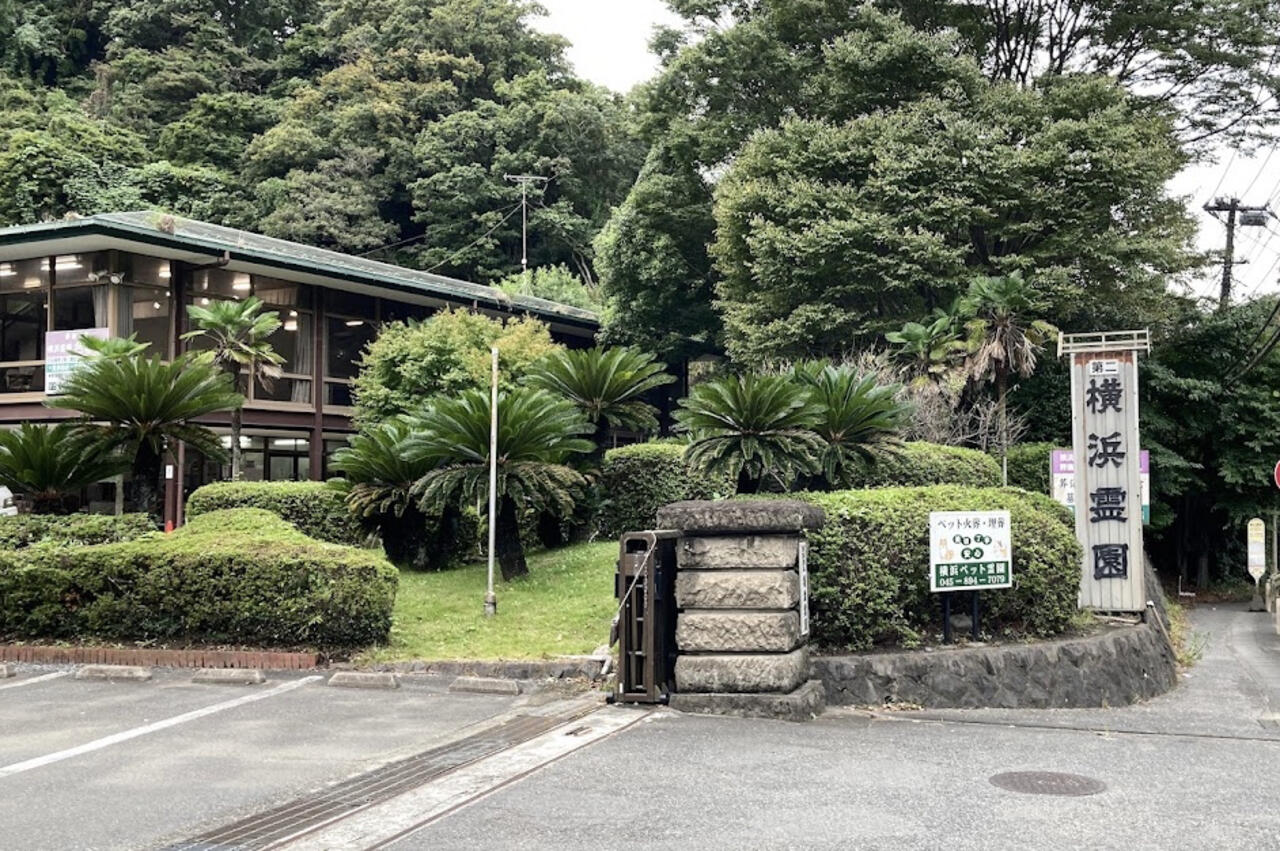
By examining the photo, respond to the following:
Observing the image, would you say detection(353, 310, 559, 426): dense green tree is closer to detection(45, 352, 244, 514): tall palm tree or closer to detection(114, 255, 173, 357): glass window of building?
detection(114, 255, 173, 357): glass window of building

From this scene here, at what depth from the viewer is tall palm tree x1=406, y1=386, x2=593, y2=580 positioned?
1412cm

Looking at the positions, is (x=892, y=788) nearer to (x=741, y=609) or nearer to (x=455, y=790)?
(x=741, y=609)

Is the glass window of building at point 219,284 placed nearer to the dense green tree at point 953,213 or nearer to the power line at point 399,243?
the dense green tree at point 953,213

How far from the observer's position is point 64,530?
1323 cm

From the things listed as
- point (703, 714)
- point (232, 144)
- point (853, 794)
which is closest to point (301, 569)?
point (703, 714)

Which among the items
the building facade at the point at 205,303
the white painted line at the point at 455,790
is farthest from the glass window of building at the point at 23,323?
the white painted line at the point at 455,790

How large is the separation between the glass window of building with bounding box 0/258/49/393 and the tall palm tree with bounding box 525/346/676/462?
15696mm

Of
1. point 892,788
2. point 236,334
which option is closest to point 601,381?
point 236,334

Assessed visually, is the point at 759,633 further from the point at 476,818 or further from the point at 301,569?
the point at 301,569

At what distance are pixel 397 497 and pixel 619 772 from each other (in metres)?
9.78

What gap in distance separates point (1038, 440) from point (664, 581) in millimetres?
21728

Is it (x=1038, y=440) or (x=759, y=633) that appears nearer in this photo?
(x=759, y=633)

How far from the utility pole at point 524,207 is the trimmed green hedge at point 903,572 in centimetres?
3496

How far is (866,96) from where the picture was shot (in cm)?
2652
